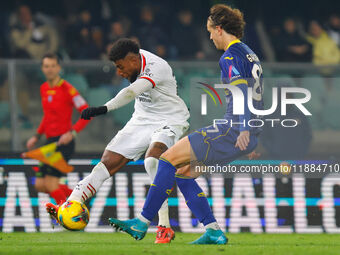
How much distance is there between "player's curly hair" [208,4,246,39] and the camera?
294 inches

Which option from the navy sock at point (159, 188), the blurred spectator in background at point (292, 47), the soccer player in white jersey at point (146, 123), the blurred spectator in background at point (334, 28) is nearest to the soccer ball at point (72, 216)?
the soccer player in white jersey at point (146, 123)

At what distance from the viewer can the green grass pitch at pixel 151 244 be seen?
705 centimetres

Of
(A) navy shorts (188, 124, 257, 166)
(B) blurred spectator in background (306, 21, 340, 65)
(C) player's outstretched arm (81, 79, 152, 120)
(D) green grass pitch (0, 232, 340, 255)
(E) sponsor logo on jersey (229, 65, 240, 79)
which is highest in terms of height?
(E) sponsor logo on jersey (229, 65, 240, 79)

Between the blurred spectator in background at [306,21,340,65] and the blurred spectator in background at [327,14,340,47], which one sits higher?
the blurred spectator in background at [327,14,340,47]

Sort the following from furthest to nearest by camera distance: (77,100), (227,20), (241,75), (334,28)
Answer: (334,28) < (77,100) < (227,20) < (241,75)

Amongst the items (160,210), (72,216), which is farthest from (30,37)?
(72,216)

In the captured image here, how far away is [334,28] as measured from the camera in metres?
15.1

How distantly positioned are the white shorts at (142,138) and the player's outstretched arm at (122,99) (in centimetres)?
66

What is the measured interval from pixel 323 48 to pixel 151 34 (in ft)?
9.47

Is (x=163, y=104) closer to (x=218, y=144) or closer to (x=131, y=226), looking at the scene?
(x=218, y=144)

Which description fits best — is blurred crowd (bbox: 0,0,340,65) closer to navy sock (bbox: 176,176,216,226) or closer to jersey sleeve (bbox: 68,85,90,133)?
jersey sleeve (bbox: 68,85,90,133)

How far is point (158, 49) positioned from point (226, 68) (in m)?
6.94

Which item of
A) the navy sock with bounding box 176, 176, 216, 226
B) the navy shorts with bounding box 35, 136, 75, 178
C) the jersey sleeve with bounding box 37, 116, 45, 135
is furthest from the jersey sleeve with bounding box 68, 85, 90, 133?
the navy sock with bounding box 176, 176, 216, 226

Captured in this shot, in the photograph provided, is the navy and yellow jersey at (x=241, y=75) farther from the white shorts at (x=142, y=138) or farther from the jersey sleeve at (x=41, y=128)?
the jersey sleeve at (x=41, y=128)
